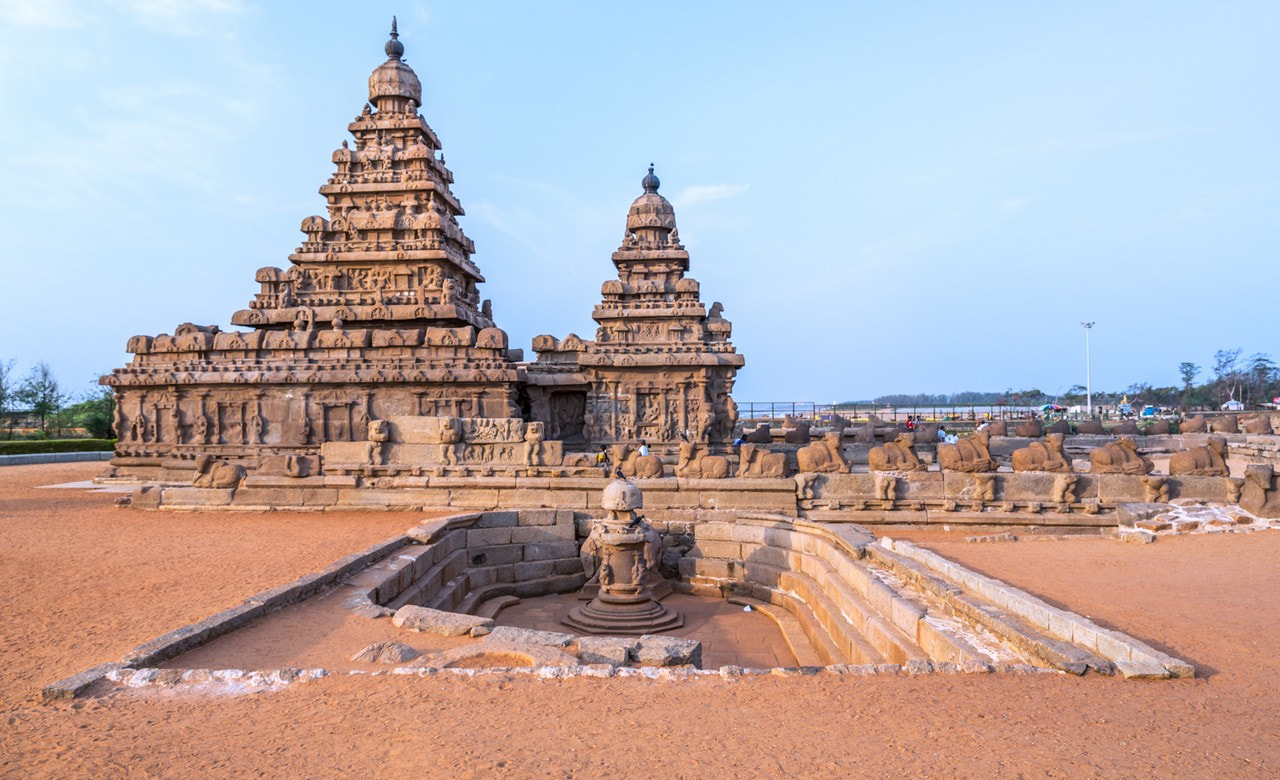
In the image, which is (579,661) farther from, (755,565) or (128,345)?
(128,345)

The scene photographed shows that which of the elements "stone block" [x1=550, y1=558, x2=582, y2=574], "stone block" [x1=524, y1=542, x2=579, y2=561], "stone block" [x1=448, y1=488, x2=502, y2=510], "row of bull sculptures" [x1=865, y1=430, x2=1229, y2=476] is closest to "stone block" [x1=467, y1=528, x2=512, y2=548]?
"stone block" [x1=524, y1=542, x2=579, y2=561]

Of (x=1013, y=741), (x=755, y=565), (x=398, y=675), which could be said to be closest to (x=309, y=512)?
(x=755, y=565)

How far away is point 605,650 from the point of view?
5430 mm

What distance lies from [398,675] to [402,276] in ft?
65.3

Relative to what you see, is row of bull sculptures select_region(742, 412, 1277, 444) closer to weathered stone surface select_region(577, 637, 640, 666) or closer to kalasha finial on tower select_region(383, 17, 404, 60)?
weathered stone surface select_region(577, 637, 640, 666)

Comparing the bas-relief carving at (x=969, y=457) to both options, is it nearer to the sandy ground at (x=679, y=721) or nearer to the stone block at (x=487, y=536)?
the sandy ground at (x=679, y=721)

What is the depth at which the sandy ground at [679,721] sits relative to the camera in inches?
140

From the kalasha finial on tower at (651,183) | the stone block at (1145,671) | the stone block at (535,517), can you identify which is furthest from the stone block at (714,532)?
the kalasha finial on tower at (651,183)

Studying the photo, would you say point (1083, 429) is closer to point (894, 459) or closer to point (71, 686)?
point (894, 459)

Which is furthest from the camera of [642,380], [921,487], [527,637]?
[642,380]

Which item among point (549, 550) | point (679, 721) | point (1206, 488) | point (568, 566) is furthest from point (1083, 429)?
point (679, 721)

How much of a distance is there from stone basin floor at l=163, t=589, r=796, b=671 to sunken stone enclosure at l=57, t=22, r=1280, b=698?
143 millimetres

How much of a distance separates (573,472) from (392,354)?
9.33m

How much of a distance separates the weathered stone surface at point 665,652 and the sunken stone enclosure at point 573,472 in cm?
2
